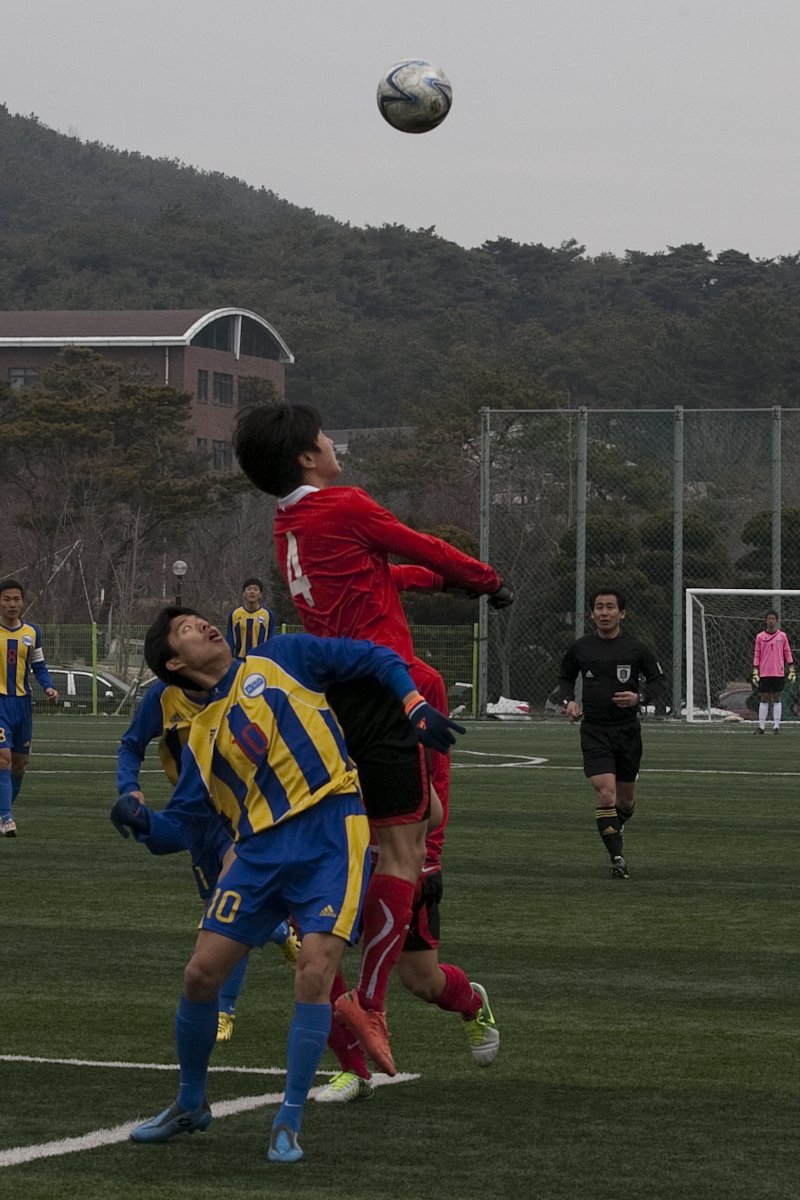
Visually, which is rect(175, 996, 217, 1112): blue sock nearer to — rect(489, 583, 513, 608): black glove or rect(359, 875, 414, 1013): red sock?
rect(359, 875, 414, 1013): red sock

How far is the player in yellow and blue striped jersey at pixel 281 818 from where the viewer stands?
577 cm

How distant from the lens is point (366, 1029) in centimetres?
644

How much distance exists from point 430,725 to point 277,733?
439 mm

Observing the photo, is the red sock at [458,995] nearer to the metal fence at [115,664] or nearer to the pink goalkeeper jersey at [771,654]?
the pink goalkeeper jersey at [771,654]

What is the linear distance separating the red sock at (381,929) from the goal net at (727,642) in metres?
31.5

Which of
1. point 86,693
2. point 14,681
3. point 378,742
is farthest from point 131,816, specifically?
point 86,693

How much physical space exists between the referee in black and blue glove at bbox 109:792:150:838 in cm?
781

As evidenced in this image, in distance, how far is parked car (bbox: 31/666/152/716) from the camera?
137 feet

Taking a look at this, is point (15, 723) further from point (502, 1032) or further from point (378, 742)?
point (378, 742)

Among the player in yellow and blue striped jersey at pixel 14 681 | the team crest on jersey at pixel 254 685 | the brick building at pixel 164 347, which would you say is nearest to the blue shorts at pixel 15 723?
the player in yellow and blue striped jersey at pixel 14 681

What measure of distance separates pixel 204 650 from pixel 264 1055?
2.09 meters

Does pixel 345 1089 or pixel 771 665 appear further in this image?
pixel 771 665

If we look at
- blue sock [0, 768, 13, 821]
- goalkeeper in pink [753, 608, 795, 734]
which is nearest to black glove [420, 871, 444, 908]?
blue sock [0, 768, 13, 821]

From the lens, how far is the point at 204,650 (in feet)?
19.9
